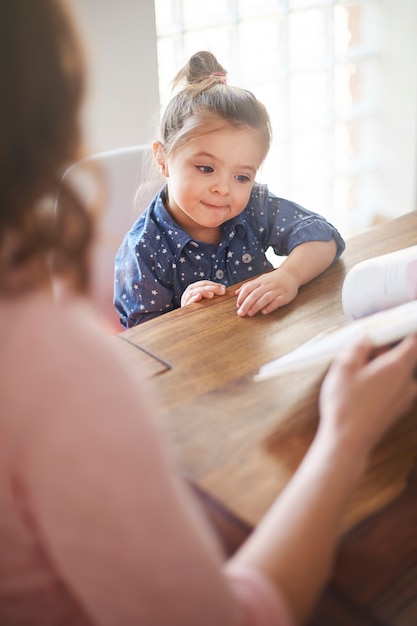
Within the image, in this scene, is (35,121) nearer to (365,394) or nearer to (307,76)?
(365,394)

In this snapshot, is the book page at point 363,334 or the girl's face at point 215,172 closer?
the book page at point 363,334

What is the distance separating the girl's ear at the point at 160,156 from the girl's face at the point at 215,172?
4cm

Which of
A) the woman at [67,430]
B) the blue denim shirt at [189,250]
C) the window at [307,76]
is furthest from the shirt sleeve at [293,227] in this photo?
the window at [307,76]

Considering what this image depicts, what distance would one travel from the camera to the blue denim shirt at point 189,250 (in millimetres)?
1305

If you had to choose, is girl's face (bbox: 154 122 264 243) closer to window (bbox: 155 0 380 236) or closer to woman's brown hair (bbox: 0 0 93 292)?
woman's brown hair (bbox: 0 0 93 292)

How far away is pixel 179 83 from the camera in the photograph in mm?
1398

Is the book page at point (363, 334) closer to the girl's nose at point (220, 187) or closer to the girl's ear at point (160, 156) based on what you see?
the girl's nose at point (220, 187)

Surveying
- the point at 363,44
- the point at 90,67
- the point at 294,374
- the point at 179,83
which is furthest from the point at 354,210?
the point at 90,67

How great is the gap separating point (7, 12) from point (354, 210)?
10.1 ft

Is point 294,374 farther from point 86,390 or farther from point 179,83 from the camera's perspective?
point 179,83

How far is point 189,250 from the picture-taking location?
54.7 inches

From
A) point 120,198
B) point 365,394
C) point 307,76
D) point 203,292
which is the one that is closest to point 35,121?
point 365,394

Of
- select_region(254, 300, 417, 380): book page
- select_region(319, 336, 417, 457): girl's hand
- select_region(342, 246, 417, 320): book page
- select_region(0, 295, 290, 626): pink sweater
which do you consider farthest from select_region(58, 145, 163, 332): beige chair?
select_region(0, 295, 290, 626): pink sweater

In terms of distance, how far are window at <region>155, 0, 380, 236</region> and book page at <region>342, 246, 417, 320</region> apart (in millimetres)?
1738
